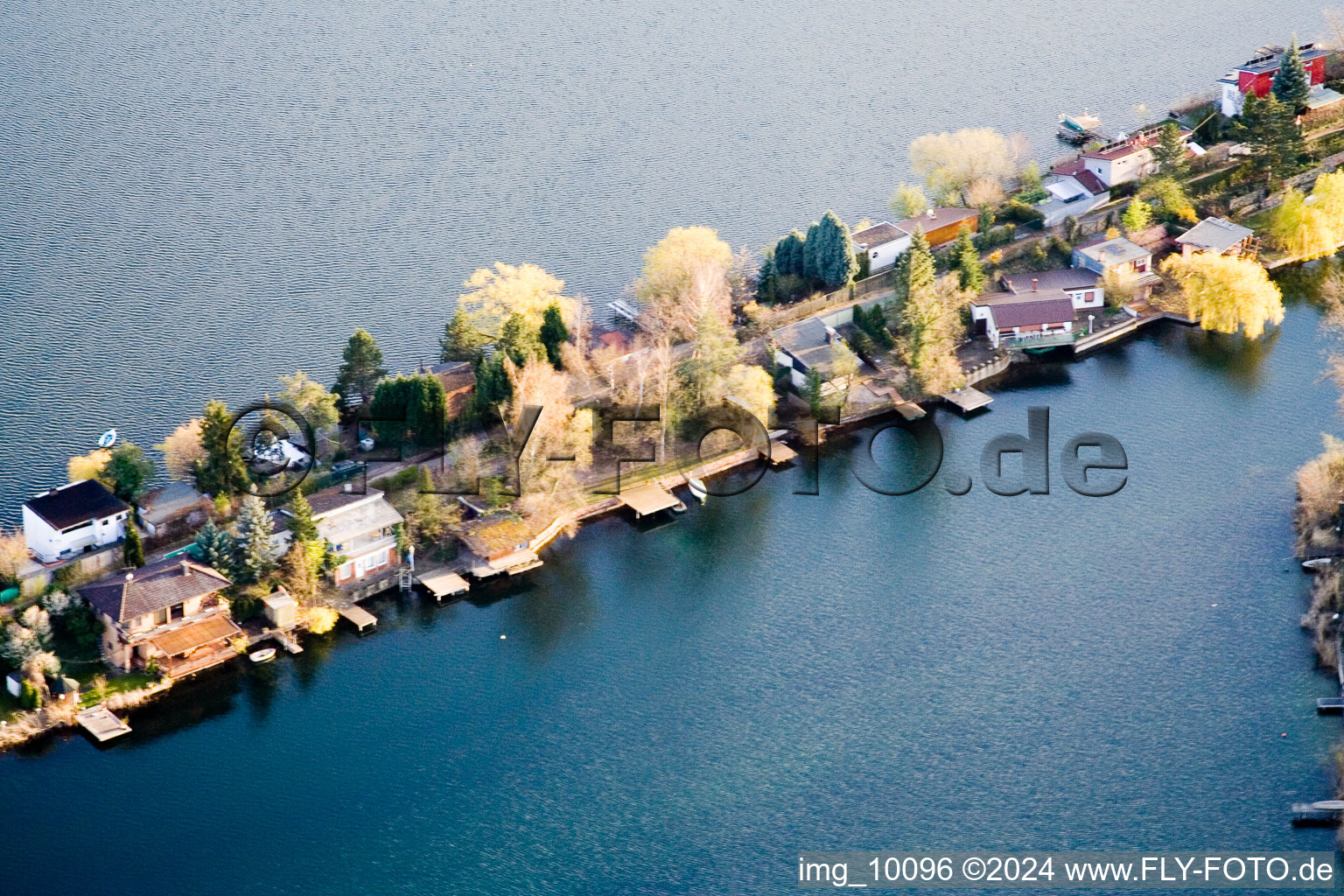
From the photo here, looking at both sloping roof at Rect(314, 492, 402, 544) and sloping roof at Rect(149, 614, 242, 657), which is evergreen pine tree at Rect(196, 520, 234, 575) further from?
sloping roof at Rect(314, 492, 402, 544)

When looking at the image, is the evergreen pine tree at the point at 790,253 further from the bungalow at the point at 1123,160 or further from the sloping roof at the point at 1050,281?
the bungalow at the point at 1123,160

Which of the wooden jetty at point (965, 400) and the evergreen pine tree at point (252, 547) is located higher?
the wooden jetty at point (965, 400)

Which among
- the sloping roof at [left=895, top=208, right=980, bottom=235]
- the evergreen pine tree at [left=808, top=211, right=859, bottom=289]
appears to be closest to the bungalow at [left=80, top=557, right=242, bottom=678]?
the evergreen pine tree at [left=808, top=211, right=859, bottom=289]

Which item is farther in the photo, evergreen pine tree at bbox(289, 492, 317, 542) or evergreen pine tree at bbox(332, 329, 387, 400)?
evergreen pine tree at bbox(332, 329, 387, 400)

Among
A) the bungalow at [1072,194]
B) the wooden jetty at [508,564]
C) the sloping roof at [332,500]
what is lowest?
the wooden jetty at [508,564]

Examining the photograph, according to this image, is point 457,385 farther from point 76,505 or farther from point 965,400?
point 965,400

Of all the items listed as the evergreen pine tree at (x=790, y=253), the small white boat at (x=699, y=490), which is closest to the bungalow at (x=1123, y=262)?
the evergreen pine tree at (x=790, y=253)

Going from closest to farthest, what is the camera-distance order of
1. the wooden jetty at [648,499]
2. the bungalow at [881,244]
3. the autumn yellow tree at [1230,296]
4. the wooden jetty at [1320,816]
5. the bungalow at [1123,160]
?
the wooden jetty at [1320,816] < the wooden jetty at [648,499] < the autumn yellow tree at [1230,296] < the bungalow at [881,244] < the bungalow at [1123,160]
